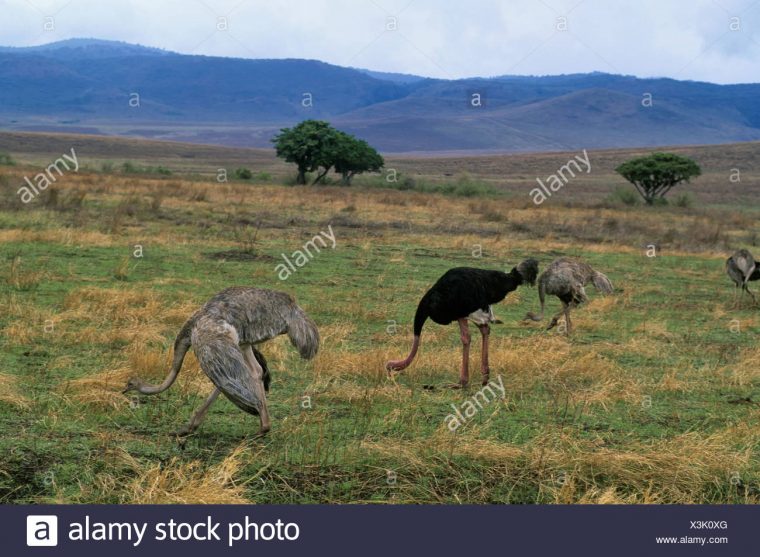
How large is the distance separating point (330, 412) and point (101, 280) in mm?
8116

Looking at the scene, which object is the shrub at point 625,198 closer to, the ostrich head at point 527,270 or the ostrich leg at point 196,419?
the ostrich head at point 527,270

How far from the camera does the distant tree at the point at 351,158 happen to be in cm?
5702

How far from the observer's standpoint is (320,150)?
55.9 metres

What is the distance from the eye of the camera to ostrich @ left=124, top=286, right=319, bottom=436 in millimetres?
6453

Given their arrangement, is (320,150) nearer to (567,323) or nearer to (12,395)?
(567,323)

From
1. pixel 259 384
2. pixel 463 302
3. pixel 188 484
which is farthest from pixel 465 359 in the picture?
pixel 188 484

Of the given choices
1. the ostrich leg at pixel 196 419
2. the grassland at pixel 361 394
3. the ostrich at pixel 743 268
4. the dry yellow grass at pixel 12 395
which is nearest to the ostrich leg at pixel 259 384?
the grassland at pixel 361 394

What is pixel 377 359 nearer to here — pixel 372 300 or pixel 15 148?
pixel 372 300

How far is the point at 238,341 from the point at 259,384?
349 millimetres

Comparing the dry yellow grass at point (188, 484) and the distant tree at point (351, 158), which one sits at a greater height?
the distant tree at point (351, 158)

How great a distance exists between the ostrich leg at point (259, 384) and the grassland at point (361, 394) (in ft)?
0.57

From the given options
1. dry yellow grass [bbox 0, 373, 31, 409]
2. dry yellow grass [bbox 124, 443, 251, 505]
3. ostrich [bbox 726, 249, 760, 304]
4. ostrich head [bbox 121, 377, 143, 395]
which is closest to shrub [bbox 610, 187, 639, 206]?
ostrich [bbox 726, 249, 760, 304]

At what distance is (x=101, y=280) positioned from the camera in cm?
1512

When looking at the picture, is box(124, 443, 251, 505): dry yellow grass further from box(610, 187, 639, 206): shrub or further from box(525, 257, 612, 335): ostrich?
box(610, 187, 639, 206): shrub
